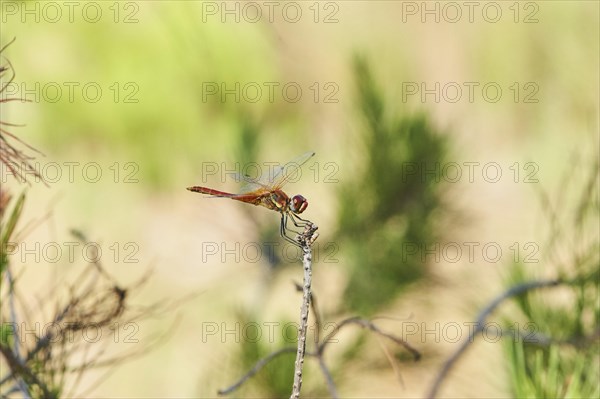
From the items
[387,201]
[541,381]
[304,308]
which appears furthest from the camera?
[387,201]

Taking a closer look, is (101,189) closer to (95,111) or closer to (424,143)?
(95,111)

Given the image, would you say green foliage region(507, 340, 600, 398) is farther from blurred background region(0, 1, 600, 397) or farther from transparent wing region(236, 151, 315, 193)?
blurred background region(0, 1, 600, 397)

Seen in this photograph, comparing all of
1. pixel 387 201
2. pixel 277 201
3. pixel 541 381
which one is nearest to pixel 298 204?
pixel 277 201

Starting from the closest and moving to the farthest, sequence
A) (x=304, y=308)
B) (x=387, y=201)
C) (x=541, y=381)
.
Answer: (x=304, y=308) → (x=541, y=381) → (x=387, y=201)

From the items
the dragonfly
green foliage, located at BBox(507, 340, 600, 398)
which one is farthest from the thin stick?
green foliage, located at BBox(507, 340, 600, 398)

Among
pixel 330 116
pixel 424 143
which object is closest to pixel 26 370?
pixel 424 143

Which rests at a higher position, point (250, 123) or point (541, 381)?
point (250, 123)

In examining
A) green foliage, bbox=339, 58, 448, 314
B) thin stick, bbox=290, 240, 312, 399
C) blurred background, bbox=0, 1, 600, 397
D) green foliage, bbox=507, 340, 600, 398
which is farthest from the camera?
blurred background, bbox=0, 1, 600, 397

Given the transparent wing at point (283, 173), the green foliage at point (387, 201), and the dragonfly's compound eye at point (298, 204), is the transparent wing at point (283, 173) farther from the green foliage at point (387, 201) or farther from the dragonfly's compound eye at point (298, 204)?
the green foliage at point (387, 201)

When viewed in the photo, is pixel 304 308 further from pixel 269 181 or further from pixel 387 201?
pixel 387 201
